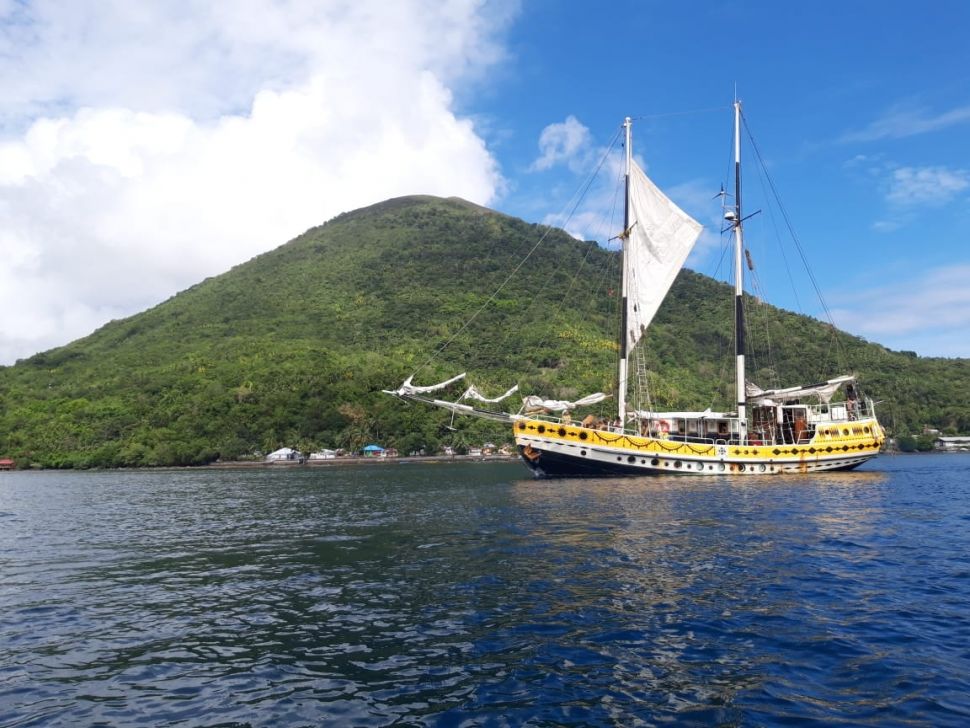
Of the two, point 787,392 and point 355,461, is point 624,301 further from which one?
point 355,461

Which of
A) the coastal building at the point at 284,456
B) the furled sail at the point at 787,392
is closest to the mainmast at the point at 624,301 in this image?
the furled sail at the point at 787,392

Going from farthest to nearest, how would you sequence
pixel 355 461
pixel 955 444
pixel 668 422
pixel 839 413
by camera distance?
pixel 955 444 → pixel 355 461 → pixel 839 413 → pixel 668 422

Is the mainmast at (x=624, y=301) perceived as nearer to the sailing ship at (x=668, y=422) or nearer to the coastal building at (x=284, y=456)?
the sailing ship at (x=668, y=422)

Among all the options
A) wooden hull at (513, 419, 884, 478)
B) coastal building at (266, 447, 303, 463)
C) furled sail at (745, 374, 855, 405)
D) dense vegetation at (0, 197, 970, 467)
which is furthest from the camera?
dense vegetation at (0, 197, 970, 467)

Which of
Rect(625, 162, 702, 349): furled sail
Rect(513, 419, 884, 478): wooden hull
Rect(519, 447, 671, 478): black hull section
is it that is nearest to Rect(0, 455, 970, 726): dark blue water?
Rect(513, 419, 884, 478): wooden hull

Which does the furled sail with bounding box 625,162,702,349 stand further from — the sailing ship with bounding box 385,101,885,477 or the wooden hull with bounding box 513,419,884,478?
the wooden hull with bounding box 513,419,884,478

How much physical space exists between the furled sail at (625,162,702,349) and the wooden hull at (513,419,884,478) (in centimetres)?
1133

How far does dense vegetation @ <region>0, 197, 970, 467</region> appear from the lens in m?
116

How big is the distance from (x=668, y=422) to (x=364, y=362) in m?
90.8

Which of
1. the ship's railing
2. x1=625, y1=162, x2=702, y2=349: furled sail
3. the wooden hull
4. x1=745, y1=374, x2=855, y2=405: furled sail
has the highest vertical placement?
x1=625, y1=162, x2=702, y2=349: furled sail

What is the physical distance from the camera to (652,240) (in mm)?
54000

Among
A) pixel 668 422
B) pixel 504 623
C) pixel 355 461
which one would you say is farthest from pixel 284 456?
pixel 504 623

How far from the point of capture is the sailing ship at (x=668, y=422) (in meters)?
47.7

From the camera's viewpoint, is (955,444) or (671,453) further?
(955,444)
